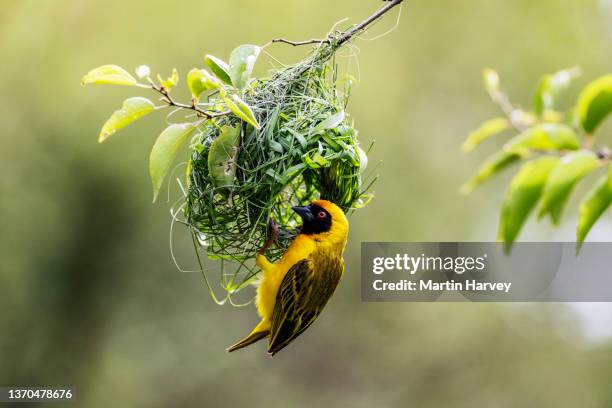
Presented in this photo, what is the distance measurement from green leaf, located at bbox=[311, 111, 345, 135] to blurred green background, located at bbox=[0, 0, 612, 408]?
3999 mm

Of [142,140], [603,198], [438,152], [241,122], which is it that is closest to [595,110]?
[603,198]

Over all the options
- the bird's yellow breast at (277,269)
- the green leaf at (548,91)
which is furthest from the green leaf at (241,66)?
the green leaf at (548,91)

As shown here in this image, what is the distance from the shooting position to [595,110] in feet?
2.97

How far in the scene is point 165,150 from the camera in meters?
1.79

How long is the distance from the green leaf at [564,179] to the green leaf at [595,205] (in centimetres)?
4

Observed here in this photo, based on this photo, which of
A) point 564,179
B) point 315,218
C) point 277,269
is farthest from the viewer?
point 277,269

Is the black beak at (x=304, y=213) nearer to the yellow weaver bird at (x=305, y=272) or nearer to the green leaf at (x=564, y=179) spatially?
the yellow weaver bird at (x=305, y=272)

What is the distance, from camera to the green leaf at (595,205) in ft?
3.13

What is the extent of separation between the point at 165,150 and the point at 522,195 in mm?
1050

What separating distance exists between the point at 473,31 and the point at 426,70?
62 cm

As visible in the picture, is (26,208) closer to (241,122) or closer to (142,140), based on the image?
(142,140)

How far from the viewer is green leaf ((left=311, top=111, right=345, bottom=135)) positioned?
87.7 inches

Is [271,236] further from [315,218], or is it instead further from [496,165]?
[496,165]

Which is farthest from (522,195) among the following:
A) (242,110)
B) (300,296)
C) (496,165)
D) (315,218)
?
(300,296)
